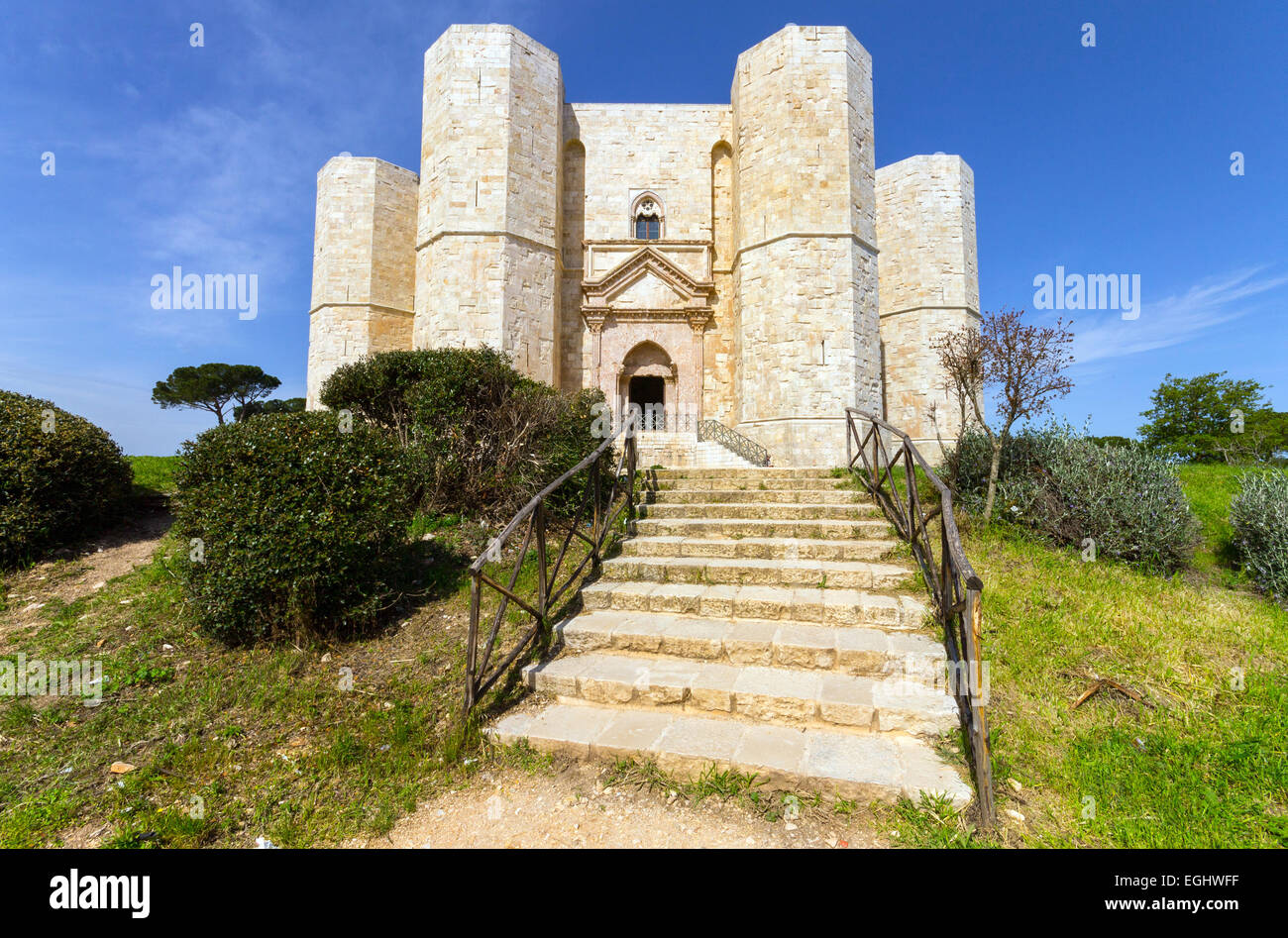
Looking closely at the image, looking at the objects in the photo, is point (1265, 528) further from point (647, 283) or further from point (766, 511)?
point (647, 283)

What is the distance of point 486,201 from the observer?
12.0 meters

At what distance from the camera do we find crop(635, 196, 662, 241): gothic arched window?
1455 centimetres

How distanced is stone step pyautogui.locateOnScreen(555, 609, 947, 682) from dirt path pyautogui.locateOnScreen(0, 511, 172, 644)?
5168 mm

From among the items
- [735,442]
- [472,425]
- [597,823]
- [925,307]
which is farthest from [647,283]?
[597,823]

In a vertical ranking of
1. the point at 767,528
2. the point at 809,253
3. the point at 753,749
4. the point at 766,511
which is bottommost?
the point at 753,749

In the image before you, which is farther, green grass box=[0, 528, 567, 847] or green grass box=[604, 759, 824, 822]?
green grass box=[0, 528, 567, 847]

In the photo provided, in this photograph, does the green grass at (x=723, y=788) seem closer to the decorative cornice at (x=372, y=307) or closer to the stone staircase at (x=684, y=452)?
the stone staircase at (x=684, y=452)

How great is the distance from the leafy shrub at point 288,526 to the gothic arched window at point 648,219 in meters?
12.0

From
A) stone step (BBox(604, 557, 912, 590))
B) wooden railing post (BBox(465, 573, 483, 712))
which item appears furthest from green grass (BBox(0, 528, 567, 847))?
stone step (BBox(604, 557, 912, 590))

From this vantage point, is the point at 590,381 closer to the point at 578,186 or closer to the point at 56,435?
the point at 578,186

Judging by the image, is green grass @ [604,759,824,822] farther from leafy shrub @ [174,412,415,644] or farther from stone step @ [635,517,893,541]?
stone step @ [635,517,893,541]

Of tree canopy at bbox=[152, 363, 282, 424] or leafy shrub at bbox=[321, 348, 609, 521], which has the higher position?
tree canopy at bbox=[152, 363, 282, 424]

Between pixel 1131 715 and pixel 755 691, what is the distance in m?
2.20

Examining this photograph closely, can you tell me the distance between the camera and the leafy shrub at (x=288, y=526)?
3971 millimetres
